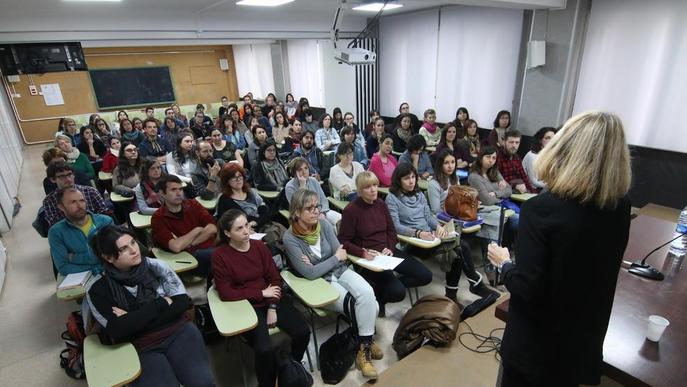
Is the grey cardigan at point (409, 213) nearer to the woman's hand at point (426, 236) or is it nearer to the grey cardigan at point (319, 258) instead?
the woman's hand at point (426, 236)

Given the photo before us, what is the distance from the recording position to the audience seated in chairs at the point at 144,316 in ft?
6.18

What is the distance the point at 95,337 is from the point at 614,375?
2.42m

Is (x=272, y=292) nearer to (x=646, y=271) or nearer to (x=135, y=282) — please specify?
(x=135, y=282)

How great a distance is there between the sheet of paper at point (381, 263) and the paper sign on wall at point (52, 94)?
11.9m

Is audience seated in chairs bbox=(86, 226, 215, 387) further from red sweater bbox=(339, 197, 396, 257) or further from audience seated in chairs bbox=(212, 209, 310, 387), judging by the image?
red sweater bbox=(339, 197, 396, 257)

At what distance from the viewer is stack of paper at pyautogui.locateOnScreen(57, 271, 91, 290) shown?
2266 millimetres

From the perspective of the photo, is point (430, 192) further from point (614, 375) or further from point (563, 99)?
point (563, 99)

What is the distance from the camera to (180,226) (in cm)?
294

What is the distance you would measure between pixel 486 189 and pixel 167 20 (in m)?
6.02

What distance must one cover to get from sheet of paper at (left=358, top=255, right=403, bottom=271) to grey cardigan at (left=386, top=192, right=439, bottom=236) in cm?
49

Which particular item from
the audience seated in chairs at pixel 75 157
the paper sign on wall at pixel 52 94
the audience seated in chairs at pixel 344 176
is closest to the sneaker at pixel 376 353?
the audience seated in chairs at pixel 344 176

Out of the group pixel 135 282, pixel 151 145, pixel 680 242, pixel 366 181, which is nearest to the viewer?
pixel 135 282

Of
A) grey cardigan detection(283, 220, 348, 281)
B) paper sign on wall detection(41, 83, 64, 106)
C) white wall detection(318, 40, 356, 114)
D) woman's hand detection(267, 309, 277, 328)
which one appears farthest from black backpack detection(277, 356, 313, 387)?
paper sign on wall detection(41, 83, 64, 106)

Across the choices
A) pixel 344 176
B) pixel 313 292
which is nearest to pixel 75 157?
pixel 344 176
